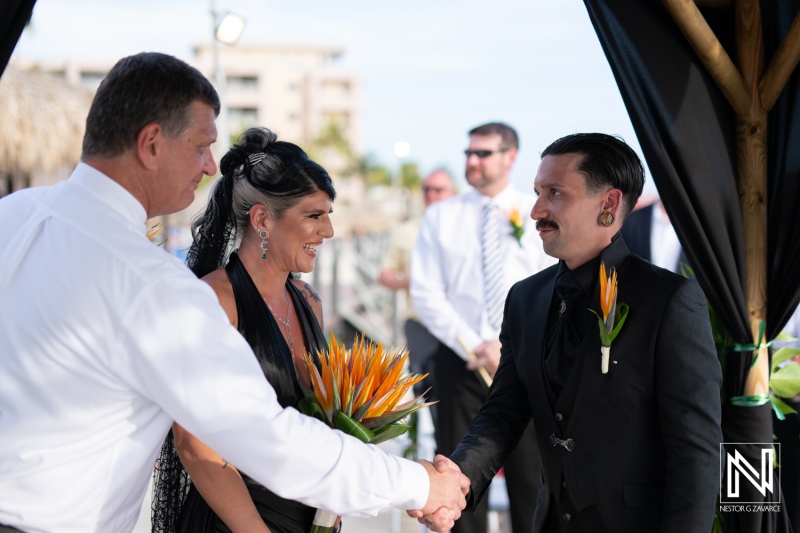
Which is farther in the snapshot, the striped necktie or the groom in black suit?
the striped necktie

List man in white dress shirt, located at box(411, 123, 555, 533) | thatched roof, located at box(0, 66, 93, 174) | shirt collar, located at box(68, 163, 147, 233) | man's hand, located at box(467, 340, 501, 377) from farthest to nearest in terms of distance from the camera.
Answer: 1. thatched roof, located at box(0, 66, 93, 174)
2. man in white dress shirt, located at box(411, 123, 555, 533)
3. man's hand, located at box(467, 340, 501, 377)
4. shirt collar, located at box(68, 163, 147, 233)

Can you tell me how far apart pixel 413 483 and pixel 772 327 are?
1.69 metres

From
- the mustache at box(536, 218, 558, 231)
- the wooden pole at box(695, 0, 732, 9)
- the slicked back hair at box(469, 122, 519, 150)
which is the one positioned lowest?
the mustache at box(536, 218, 558, 231)

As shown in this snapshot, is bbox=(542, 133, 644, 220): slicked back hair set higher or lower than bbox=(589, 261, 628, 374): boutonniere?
higher

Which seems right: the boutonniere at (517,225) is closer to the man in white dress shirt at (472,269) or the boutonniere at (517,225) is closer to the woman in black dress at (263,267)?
the man in white dress shirt at (472,269)

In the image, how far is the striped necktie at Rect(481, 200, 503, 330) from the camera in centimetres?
573

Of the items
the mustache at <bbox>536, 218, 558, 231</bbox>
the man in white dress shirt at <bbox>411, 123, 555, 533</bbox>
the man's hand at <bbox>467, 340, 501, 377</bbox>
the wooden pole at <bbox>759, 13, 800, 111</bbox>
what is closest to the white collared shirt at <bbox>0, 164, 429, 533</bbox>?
the mustache at <bbox>536, 218, 558, 231</bbox>

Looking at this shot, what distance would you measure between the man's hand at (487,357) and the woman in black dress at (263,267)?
7.93 ft

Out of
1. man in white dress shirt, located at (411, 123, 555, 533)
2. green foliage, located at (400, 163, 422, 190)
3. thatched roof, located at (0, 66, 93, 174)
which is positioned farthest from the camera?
green foliage, located at (400, 163, 422, 190)

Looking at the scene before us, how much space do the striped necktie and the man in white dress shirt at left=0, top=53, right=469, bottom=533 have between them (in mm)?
3538

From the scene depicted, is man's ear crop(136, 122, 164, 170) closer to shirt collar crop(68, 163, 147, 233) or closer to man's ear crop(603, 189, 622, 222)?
shirt collar crop(68, 163, 147, 233)

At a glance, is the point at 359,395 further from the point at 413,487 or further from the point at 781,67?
the point at 781,67

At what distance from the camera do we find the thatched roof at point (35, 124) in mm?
10586

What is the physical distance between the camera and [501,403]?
10.5 feet
